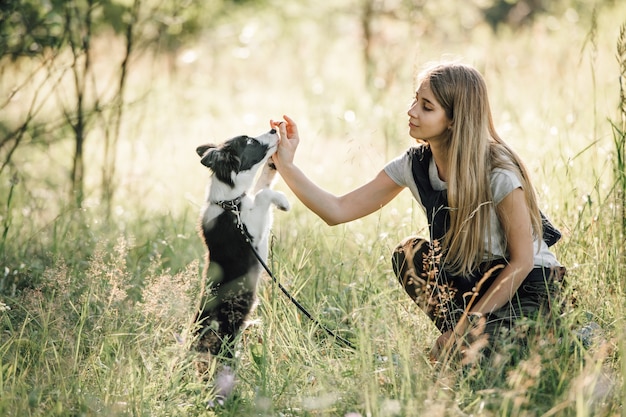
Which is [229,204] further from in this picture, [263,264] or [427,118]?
[427,118]

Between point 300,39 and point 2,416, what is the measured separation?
1287 centimetres

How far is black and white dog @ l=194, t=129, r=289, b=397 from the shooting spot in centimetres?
364

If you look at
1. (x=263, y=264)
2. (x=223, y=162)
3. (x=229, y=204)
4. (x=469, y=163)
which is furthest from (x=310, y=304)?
(x=469, y=163)

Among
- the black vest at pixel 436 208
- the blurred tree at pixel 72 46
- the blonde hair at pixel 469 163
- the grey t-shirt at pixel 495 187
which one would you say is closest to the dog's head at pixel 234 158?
the grey t-shirt at pixel 495 187

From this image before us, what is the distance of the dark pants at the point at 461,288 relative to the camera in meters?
3.23

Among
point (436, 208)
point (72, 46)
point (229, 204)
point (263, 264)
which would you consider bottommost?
point (263, 264)

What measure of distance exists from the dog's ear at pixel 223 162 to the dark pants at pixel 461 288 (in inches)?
39.6

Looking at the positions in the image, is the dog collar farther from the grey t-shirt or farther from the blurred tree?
the blurred tree

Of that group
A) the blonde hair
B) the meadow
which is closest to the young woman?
the blonde hair

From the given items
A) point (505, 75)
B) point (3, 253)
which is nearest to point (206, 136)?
point (505, 75)

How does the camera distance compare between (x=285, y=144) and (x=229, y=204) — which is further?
(x=229, y=204)

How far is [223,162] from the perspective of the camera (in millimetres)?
4039

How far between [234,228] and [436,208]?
103cm

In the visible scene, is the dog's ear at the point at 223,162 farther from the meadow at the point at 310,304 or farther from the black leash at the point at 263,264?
the meadow at the point at 310,304
